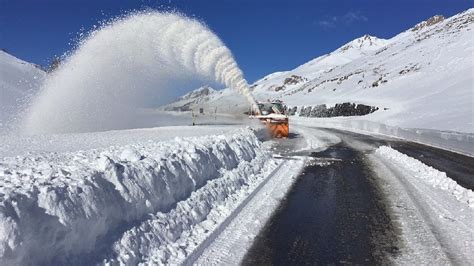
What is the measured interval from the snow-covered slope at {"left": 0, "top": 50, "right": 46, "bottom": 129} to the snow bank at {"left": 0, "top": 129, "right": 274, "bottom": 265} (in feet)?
124

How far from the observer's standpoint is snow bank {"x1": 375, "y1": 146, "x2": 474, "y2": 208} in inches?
376

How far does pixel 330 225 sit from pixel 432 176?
5963mm

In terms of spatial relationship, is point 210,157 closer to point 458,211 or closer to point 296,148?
point 458,211

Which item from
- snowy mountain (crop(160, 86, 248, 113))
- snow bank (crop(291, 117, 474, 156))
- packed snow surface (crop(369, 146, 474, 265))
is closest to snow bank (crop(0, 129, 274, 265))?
packed snow surface (crop(369, 146, 474, 265))

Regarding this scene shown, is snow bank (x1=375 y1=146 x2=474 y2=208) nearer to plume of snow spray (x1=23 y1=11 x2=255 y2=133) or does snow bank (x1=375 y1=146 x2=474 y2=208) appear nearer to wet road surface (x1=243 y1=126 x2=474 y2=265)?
wet road surface (x1=243 y1=126 x2=474 y2=265)

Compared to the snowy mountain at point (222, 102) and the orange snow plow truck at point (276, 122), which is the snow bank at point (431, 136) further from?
the snowy mountain at point (222, 102)

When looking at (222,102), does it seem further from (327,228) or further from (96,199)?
(96,199)

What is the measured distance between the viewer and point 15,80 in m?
63.6

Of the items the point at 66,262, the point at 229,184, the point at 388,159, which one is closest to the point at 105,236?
the point at 66,262

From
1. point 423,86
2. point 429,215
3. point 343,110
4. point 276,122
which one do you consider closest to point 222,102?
point 276,122

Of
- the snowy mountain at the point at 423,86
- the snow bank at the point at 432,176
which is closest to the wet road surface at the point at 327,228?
the snow bank at the point at 432,176

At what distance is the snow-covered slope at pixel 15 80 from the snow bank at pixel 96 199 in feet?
124

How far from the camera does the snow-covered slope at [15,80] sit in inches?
1910

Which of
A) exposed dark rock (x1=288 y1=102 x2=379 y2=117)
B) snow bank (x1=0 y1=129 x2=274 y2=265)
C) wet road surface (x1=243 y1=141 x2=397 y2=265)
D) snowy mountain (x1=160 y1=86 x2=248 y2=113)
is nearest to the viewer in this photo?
snow bank (x1=0 y1=129 x2=274 y2=265)
